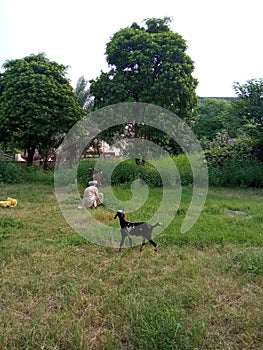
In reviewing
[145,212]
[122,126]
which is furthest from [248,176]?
[145,212]

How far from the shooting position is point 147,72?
30.2 ft

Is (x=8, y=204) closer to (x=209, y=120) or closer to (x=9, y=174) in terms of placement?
(x=9, y=174)

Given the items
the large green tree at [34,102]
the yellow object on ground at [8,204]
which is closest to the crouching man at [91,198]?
the yellow object on ground at [8,204]

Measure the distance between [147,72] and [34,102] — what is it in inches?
132

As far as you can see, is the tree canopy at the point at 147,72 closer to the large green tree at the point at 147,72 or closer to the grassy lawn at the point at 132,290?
the large green tree at the point at 147,72

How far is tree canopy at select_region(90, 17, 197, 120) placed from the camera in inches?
356

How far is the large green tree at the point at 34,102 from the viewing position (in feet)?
30.3

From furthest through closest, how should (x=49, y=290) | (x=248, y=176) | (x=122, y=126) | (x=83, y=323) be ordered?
(x=122, y=126) → (x=248, y=176) → (x=49, y=290) → (x=83, y=323)

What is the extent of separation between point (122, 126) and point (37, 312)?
26.0ft

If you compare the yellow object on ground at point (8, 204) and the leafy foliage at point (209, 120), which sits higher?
the leafy foliage at point (209, 120)

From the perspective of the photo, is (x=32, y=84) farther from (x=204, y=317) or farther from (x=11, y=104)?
(x=204, y=317)

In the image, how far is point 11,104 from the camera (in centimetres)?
929

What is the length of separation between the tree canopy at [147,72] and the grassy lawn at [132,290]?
17.5 feet

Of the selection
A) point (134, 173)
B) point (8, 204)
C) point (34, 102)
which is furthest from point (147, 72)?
point (8, 204)
